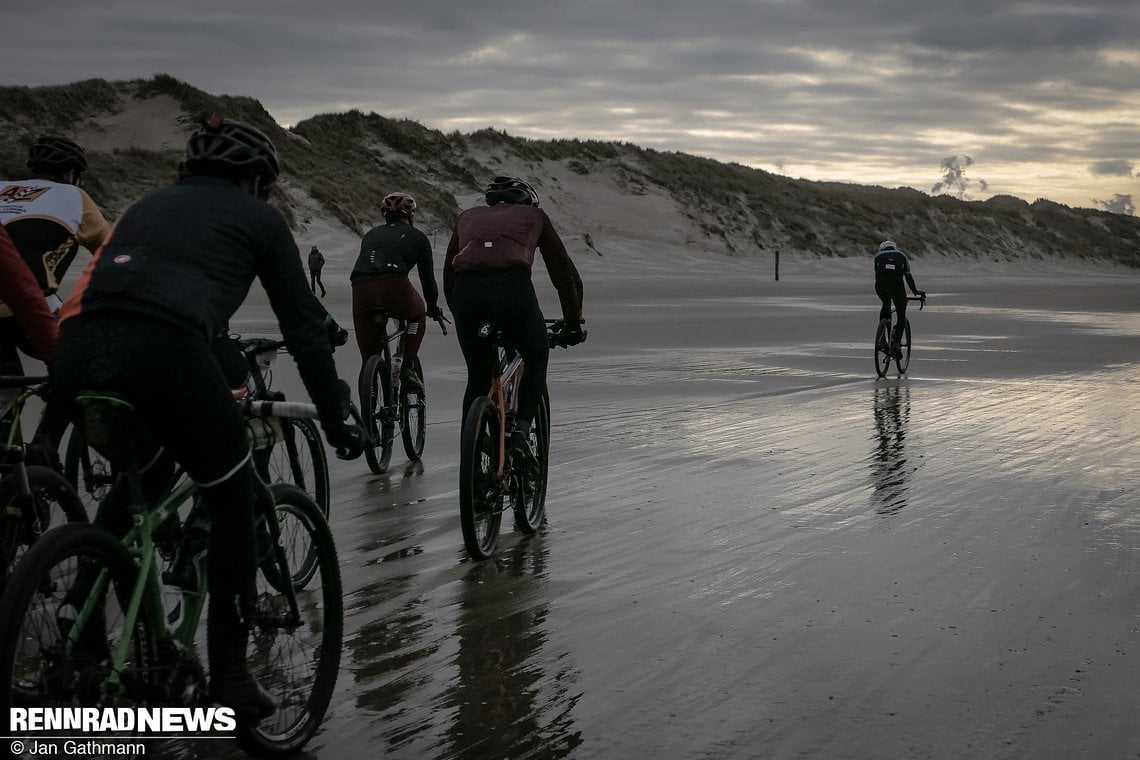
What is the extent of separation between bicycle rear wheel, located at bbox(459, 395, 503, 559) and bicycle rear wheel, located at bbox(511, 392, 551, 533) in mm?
283

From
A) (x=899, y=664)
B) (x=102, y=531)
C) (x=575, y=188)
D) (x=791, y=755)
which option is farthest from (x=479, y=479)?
(x=575, y=188)

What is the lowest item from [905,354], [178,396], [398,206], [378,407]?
[905,354]

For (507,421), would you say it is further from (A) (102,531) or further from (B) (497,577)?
(A) (102,531)

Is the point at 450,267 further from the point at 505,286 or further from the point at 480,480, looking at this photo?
the point at 480,480

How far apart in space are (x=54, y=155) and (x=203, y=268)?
2898 millimetres

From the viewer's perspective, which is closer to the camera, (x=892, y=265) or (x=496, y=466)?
(x=496, y=466)

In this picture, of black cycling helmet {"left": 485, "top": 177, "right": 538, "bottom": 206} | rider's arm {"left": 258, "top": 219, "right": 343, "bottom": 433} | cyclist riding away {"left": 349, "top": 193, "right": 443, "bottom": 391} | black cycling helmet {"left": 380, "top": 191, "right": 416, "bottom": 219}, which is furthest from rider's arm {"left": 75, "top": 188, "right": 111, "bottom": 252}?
black cycling helmet {"left": 380, "top": 191, "right": 416, "bottom": 219}

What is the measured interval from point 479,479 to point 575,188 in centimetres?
7716

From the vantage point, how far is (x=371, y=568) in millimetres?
6914

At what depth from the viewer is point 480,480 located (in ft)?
23.2

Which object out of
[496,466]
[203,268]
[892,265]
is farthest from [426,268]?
[892,265]

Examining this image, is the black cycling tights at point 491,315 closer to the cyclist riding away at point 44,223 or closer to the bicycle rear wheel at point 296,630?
the cyclist riding away at point 44,223

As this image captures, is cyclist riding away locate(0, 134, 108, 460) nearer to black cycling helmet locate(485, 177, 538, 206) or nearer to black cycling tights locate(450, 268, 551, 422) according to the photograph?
black cycling tights locate(450, 268, 551, 422)

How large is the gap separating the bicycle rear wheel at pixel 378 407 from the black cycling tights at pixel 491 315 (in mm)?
2330
